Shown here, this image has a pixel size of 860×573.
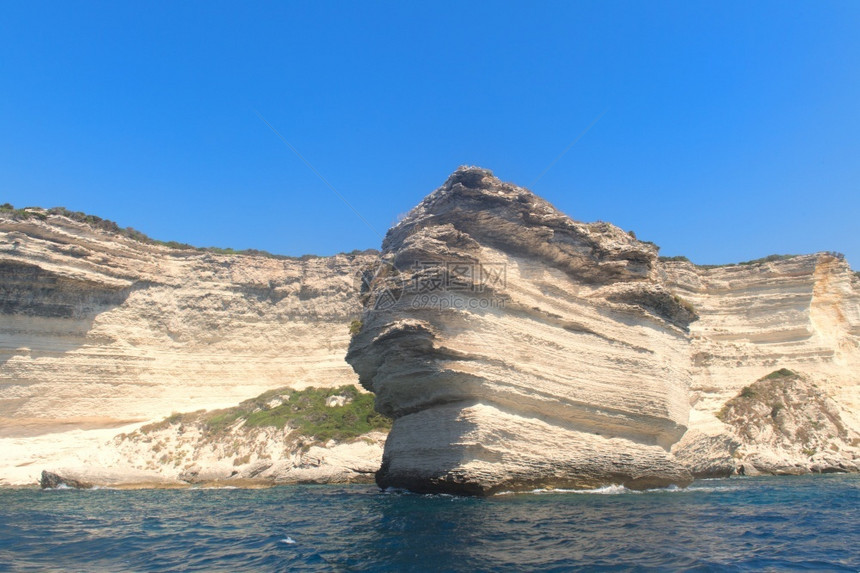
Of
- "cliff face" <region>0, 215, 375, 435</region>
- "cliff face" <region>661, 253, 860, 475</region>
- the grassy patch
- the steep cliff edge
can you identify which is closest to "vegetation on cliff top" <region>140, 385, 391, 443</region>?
the steep cliff edge

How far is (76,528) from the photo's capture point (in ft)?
44.4

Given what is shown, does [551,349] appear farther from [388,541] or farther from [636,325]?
[388,541]

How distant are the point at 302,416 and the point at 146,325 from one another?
13095 millimetres

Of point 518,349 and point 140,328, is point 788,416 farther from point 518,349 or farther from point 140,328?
point 140,328

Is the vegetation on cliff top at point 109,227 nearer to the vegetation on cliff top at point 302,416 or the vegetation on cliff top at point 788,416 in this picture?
the vegetation on cliff top at point 302,416

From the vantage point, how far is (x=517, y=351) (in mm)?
19000

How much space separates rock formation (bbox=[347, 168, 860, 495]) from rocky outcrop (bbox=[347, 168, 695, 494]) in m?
0.05

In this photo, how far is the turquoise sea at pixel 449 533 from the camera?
30.2 feet

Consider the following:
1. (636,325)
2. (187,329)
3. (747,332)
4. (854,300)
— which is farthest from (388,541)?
(854,300)

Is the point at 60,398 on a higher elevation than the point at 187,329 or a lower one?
lower

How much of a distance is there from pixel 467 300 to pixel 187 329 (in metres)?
27.0

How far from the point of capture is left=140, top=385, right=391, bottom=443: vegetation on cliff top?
31.7 m

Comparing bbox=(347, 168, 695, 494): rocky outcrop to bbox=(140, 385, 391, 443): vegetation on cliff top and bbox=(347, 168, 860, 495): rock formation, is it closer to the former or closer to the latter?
bbox=(347, 168, 860, 495): rock formation

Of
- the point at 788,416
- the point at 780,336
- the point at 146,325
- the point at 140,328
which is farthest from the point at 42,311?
the point at 780,336
